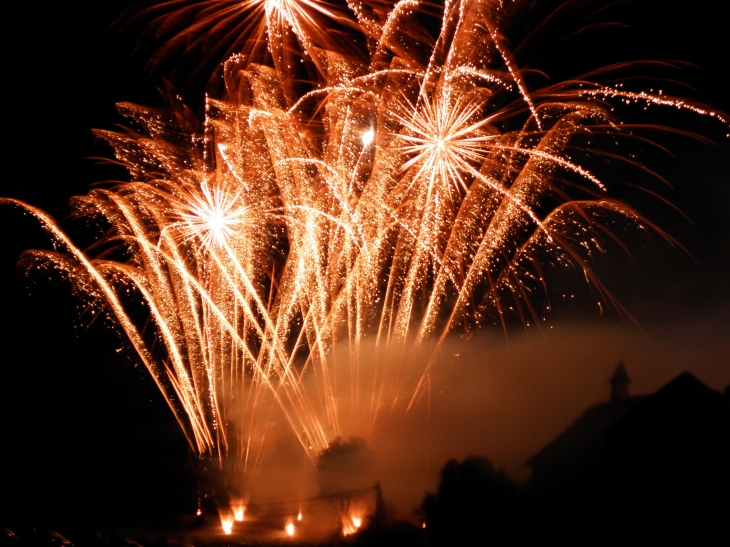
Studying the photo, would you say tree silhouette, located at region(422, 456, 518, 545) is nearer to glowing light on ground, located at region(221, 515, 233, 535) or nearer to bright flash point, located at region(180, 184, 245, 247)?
glowing light on ground, located at region(221, 515, 233, 535)

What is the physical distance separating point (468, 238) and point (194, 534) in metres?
10.9

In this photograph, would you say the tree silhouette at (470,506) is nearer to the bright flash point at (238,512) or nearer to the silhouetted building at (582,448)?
the silhouetted building at (582,448)

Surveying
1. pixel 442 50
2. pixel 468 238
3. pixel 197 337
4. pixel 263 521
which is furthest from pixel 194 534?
pixel 442 50

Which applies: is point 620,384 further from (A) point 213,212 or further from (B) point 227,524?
(A) point 213,212

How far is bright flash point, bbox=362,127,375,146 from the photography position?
33.4 feet

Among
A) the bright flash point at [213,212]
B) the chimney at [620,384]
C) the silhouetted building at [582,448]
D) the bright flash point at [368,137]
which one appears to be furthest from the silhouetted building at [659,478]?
the bright flash point at [213,212]

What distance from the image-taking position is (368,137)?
1029cm

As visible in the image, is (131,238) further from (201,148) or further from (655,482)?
(655,482)

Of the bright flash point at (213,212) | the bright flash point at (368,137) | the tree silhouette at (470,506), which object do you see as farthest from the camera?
the tree silhouette at (470,506)

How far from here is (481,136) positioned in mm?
9398

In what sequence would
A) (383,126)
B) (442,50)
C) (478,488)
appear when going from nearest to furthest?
(442,50), (383,126), (478,488)

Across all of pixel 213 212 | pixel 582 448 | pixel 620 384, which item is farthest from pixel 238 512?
pixel 620 384

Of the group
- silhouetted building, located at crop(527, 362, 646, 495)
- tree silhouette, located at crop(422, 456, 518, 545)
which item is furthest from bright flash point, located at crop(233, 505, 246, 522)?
silhouetted building, located at crop(527, 362, 646, 495)

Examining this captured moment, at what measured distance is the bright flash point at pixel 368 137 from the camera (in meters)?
10.2
